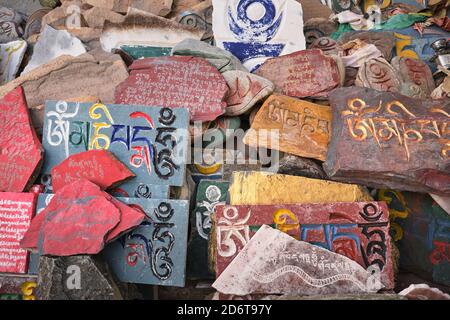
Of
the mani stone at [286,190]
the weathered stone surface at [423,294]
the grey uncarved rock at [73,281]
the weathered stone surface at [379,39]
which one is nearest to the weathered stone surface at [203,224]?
the mani stone at [286,190]

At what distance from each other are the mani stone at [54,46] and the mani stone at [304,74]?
2.05m

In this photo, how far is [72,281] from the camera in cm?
217

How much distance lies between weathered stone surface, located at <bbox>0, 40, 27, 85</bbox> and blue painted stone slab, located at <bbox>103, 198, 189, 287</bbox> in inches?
99.1

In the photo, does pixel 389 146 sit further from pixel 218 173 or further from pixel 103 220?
pixel 103 220

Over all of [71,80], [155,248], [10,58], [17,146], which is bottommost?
[155,248]

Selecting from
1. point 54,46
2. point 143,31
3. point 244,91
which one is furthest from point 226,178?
point 54,46

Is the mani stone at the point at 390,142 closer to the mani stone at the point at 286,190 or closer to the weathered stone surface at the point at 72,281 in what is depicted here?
the mani stone at the point at 286,190

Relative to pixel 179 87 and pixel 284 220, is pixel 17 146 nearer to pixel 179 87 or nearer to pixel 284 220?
pixel 179 87

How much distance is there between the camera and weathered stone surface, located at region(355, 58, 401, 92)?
3.48 m

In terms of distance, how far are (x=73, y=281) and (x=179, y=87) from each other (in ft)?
5.63

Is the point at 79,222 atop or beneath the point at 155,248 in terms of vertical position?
atop

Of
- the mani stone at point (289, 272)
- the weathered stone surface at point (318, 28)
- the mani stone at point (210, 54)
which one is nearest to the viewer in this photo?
the mani stone at point (289, 272)

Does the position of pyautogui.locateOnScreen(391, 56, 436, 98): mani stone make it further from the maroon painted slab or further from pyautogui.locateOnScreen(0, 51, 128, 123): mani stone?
the maroon painted slab

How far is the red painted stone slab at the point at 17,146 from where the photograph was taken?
283 centimetres
